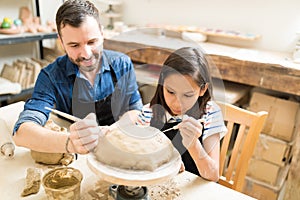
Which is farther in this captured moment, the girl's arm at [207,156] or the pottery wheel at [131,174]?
the girl's arm at [207,156]

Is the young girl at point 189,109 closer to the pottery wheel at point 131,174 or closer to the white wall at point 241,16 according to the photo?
the pottery wheel at point 131,174

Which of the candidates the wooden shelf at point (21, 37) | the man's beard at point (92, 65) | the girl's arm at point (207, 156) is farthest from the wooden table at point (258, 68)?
the wooden shelf at point (21, 37)

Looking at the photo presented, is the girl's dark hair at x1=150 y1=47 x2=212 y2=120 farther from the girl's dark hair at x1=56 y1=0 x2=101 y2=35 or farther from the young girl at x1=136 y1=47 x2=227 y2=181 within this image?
the girl's dark hair at x1=56 y1=0 x2=101 y2=35

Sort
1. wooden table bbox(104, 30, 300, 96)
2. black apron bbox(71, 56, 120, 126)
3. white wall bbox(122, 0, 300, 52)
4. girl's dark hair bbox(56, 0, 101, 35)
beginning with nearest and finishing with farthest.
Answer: girl's dark hair bbox(56, 0, 101, 35) < black apron bbox(71, 56, 120, 126) < wooden table bbox(104, 30, 300, 96) < white wall bbox(122, 0, 300, 52)

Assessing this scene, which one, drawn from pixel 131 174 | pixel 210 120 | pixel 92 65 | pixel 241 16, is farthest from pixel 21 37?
pixel 131 174

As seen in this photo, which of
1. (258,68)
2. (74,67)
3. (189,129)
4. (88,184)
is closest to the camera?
(189,129)

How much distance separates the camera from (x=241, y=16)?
6.87 ft

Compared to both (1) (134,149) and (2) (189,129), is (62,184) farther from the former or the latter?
(2) (189,129)

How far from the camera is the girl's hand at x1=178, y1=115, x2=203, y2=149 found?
712mm

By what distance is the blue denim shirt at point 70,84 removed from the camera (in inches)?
41.3

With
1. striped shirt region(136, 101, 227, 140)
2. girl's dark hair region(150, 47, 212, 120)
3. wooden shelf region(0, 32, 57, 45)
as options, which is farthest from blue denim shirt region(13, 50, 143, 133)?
wooden shelf region(0, 32, 57, 45)

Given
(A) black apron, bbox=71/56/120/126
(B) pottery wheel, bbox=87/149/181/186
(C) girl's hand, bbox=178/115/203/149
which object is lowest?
(A) black apron, bbox=71/56/120/126

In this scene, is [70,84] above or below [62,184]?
above

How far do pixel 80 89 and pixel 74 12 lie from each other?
0.27 meters
